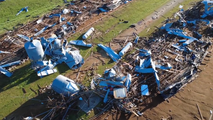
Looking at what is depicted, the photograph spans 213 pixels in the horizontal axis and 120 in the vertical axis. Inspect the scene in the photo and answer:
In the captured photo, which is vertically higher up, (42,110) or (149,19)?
(149,19)

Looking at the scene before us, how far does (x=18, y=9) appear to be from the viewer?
22.0 meters

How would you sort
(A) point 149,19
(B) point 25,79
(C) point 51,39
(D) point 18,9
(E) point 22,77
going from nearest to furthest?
(B) point 25,79 < (E) point 22,77 < (C) point 51,39 < (A) point 149,19 < (D) point 18,9

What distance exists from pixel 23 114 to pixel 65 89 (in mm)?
→ 3101

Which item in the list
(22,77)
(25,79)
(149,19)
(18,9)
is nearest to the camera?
(25,79)

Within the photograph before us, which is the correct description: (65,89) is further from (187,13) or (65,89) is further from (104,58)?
(187,13)

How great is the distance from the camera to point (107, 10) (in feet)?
71.6

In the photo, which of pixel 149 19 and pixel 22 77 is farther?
pixel 149 19

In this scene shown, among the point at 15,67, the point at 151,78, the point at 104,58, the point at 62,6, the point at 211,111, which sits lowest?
the point at 211,111

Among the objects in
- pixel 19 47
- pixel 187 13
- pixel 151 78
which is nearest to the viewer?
pixel 151 78

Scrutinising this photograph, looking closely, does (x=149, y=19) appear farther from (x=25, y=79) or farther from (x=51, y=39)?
(x=25, y=79)

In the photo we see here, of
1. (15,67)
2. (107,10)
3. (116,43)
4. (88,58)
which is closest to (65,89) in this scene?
(88,58)

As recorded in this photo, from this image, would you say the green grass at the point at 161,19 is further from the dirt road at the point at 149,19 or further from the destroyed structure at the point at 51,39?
the destroyed structure at the point at 51,39

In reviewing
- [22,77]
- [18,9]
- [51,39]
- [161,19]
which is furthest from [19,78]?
[161,19]

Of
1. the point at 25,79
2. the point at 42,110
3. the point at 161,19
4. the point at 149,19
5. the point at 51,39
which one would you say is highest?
the point at 51,39
